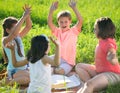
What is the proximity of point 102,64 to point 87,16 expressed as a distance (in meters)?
4.17

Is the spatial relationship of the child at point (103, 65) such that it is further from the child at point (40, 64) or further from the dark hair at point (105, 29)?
the child at point (40, 64)

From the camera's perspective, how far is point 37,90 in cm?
577

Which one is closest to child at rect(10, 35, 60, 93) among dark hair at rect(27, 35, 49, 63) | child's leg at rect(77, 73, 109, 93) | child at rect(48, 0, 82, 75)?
dark hair at rect(27, 35, 49, 63)

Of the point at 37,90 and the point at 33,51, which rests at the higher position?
the point at 33,51

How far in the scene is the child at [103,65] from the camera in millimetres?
5938

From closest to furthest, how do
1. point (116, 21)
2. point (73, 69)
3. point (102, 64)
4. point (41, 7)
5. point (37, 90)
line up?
point (37, 90)
point (102, 64)
point (73, 69)
point (116, 21)
point (41, 7)

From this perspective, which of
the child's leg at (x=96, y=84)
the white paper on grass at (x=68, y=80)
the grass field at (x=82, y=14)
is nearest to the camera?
the child's leg at (x=96, y=84)

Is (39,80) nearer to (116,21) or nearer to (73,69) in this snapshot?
(73,69)

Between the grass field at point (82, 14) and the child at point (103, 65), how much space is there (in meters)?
1.08

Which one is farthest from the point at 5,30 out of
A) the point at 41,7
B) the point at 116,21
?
the point at 41,7

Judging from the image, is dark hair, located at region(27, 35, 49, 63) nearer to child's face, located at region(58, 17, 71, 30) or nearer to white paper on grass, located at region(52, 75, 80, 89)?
white paper on grass, located at region(52, 75, 80, 89)

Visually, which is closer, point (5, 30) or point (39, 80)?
point (39, 80)

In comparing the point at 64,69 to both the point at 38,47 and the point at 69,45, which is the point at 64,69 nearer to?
the point at 69,45

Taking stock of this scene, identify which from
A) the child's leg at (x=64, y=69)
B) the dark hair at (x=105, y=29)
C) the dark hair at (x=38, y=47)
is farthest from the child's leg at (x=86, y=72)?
the dark hair at (x=38, y=47)
